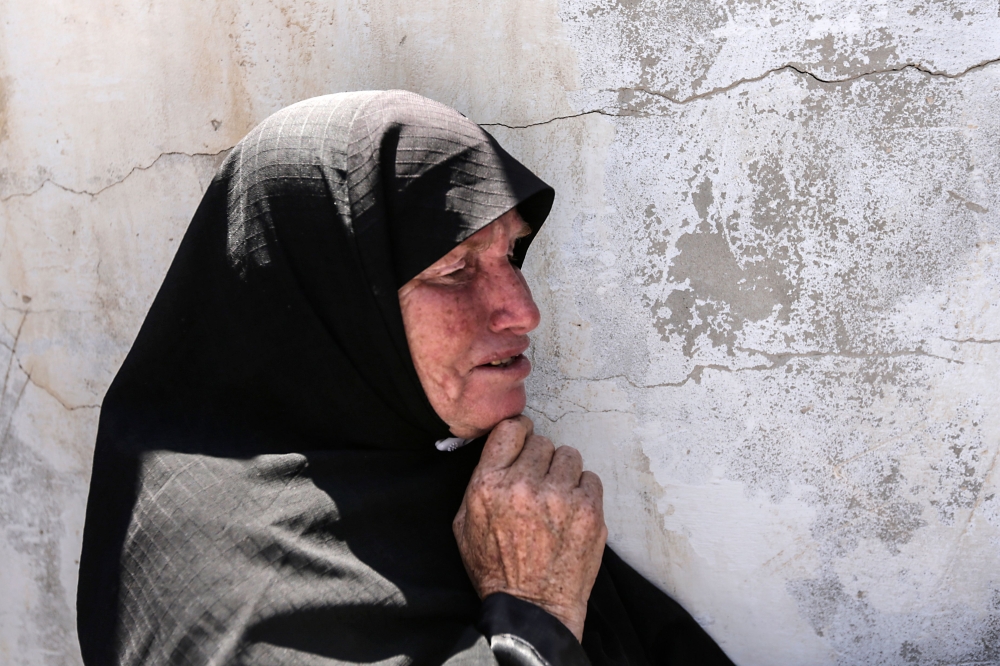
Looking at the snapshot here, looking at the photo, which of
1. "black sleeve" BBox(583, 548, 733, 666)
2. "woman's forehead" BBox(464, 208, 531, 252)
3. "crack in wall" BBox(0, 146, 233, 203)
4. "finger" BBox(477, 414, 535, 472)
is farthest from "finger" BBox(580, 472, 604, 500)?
"crack in wall" BBox(0, 146, 233, 203)

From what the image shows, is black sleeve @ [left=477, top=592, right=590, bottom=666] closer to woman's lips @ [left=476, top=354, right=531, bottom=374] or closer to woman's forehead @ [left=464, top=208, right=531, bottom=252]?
woman's lips @ [left=476, top=354, right=531, bottom=374]

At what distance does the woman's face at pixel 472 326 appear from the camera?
1.55 meters

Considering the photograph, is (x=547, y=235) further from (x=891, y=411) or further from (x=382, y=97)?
(x=891, y=411)

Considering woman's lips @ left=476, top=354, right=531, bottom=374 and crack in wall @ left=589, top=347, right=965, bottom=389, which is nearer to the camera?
woman's lips @ left=476, top=354, right=531, bottom=374

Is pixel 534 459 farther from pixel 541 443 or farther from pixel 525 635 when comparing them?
pixel 525 635

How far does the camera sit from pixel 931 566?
6.17 ft

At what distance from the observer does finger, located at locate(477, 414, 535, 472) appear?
5.24 feet

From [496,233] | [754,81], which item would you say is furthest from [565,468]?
[754,81]

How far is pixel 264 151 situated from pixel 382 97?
25cm

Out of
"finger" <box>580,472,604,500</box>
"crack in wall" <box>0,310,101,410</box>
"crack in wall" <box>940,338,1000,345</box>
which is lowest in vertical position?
"crack in wall" <box>0,310,101,410</box>

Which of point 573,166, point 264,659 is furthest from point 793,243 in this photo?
point 264,659

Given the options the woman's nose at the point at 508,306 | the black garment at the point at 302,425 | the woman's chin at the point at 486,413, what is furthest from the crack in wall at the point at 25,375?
the woman's nose at the point at 508,306

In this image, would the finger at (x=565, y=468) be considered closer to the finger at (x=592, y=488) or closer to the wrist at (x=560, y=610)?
the finger at (x=592, y=488)

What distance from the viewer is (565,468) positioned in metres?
1.62
